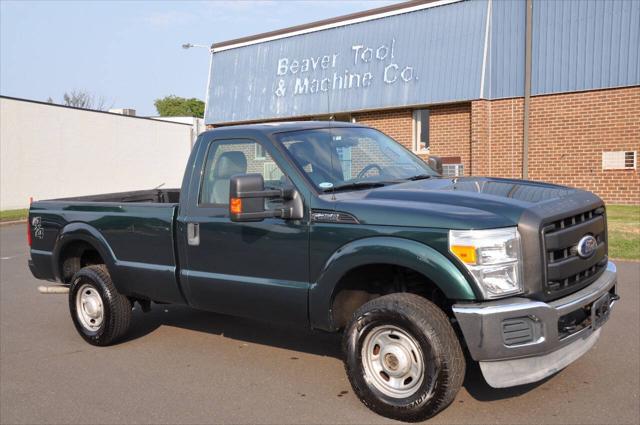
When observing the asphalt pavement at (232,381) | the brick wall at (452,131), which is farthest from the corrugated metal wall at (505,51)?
the asphalt pavement at (232,381)

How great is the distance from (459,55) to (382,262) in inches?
577

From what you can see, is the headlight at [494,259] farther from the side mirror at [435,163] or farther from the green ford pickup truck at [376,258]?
the side mirror at [435,163]

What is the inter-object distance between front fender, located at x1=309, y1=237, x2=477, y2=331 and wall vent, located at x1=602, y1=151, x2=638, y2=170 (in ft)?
45.0

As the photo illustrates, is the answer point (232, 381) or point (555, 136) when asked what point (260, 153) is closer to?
point (232, 381)

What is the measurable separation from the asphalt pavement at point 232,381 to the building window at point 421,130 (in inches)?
508

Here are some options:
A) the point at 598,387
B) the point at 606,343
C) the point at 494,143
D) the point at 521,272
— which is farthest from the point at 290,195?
the point at 494,143

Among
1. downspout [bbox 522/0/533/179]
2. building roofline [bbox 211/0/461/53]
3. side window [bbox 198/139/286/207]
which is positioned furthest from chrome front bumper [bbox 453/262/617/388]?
building roofline [bbox 211/0/461/53]

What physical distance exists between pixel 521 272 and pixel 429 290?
0.84m

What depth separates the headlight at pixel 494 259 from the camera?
3.74 metres

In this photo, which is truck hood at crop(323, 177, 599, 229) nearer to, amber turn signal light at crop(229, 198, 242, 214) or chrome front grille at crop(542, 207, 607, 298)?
chrome front grille at crop(542, 207, 607, 298)

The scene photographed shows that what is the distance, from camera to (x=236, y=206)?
14.4ft

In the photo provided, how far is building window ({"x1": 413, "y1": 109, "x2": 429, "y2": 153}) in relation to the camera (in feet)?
63.7

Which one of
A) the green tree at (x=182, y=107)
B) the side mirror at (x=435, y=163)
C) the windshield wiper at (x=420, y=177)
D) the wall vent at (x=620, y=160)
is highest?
the green tree at (x=182, y=107)

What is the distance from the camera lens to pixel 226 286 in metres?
5.03
